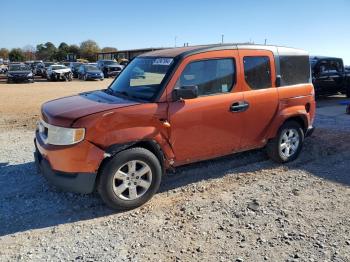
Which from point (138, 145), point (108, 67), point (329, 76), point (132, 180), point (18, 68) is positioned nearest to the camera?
point (132, 180)

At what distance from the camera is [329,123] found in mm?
9953

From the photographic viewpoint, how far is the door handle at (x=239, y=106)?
17.7ft

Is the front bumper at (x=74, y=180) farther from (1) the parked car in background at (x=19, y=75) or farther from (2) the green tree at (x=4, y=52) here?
(2) the green tree at (x=4, y=52)

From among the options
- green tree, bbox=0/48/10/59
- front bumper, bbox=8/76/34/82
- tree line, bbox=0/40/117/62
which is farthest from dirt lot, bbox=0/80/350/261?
green tree, bbox=0/48/10/59

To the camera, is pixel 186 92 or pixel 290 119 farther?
pixel 290 119

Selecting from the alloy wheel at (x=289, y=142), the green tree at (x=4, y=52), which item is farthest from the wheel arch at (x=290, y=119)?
the green tree at (x=4, y=52)

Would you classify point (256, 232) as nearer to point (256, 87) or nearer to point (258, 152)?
point (256, 87)

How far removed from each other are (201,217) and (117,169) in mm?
1117

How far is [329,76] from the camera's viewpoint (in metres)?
14.4

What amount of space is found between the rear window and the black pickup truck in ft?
25.9

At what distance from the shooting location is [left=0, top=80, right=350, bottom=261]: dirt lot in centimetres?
375

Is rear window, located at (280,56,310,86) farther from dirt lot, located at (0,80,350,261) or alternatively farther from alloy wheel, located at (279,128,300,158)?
dirt lot, located at (0,80,350,261)

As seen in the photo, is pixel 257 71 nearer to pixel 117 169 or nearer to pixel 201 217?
pixel 201 217

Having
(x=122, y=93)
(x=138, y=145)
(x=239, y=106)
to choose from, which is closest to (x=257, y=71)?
(x=239, y=106)
